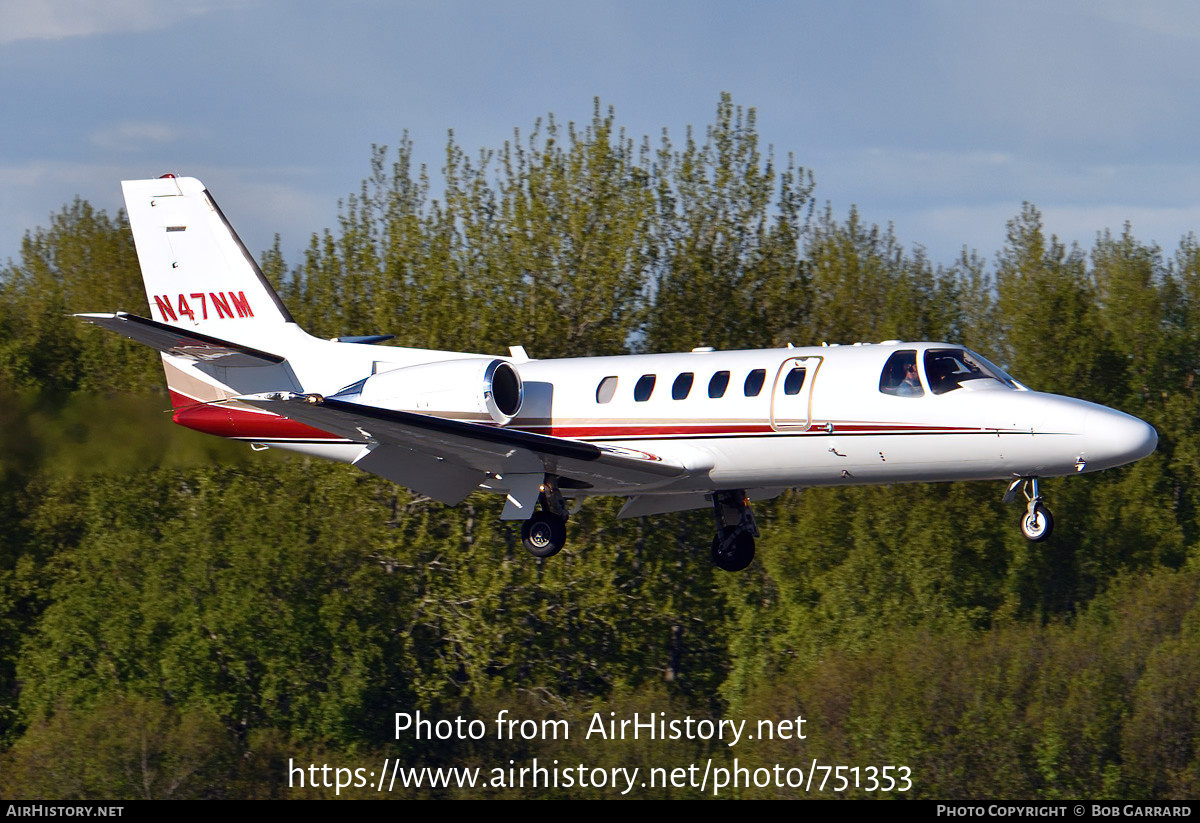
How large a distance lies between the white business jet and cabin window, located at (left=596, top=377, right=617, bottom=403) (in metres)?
0.02

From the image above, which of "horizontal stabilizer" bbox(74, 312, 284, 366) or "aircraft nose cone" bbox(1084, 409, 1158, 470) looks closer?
"horizontal stabilizer" bbox(74, 312, 284, 366)

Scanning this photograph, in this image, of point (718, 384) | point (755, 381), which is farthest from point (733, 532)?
point (755, 381)

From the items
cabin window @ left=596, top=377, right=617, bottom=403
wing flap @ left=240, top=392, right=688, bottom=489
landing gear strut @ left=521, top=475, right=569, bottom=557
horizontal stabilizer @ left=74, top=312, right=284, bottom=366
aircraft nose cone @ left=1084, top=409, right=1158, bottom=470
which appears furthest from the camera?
landing gear strut @ left=521, top=475, right=569, bottom=557

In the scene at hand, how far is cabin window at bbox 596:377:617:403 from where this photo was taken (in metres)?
18.9

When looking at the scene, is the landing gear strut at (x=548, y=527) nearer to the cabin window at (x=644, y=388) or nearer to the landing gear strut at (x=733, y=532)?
the cabin window at (x=644, y=388)

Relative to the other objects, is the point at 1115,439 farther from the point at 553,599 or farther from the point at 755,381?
the point at 553,599

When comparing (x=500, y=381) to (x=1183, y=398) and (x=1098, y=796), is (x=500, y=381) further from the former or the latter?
(x=1183, y=398)

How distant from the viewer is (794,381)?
17.8m

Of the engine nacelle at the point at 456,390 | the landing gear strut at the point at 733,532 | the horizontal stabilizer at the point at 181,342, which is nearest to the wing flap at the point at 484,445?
the engine nacelle at the point at 456,390

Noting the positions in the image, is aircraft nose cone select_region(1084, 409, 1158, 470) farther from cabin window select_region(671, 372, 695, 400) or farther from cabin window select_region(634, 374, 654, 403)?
cabin window select_region(634, 374, 654, 403)

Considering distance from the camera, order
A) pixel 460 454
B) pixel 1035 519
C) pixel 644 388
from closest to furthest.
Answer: pixel 1035 519 → pixel 460 454 → pixel 644 388

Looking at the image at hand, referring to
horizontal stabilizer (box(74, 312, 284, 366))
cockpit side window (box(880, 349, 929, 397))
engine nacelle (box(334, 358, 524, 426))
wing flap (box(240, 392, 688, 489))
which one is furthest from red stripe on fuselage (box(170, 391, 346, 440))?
cockpit side window (box(880, 349, 929, 397))

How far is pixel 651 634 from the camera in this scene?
40656 mm

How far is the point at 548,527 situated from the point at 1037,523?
603 cm
